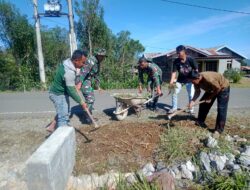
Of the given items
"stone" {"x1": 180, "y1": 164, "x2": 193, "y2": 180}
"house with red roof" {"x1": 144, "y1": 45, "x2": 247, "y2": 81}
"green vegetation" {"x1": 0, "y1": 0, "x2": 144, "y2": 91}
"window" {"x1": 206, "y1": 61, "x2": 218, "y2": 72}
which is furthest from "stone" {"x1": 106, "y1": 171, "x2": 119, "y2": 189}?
"window" {"x1": 206, "y1": 61, "x2": 218, "y2": 72}

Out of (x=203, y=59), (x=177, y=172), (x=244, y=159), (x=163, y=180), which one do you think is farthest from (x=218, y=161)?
(x=203, y=59)

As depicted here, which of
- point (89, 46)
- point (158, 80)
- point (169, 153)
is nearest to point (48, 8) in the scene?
point (89, 46)

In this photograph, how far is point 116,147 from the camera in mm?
4188

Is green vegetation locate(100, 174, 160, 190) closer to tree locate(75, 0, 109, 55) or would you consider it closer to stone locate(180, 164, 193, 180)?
stone locate(180, 164, 193, 180)

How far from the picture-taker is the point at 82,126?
5594 millimetres

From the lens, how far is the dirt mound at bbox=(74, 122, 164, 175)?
372 centimetres

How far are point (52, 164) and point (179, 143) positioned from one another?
2.35m

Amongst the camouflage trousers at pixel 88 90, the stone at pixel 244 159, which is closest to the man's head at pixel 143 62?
the camouflage trousers at pixel 88 90

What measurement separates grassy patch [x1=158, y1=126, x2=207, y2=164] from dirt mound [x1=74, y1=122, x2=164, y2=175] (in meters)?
0.22

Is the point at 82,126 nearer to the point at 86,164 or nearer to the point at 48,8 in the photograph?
the point at 86,164

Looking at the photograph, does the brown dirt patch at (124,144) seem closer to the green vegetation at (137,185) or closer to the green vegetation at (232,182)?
the green vegetation at (137,185)

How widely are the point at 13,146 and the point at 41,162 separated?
2.51m

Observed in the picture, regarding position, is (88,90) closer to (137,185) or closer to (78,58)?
(78,58)

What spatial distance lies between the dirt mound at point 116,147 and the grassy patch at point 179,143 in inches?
8.5
